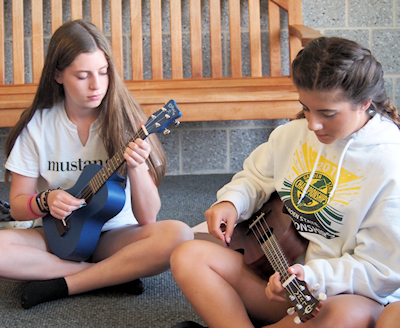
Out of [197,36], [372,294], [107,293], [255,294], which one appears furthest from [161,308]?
[197,36]

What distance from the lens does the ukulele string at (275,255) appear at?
2.31 feet

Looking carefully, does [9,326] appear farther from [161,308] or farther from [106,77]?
[106,77]

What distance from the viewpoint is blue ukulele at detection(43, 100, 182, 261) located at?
1039 millimetres

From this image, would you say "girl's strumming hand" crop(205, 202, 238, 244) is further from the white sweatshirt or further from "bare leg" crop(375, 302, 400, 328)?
"bare leg" crop(375, 302, 400, 328)

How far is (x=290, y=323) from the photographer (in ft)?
2.51

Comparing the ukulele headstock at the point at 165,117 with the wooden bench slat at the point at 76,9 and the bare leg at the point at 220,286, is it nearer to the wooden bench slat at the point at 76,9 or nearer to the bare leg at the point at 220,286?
the bare leg at the point at 220,286

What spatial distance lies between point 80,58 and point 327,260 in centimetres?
77

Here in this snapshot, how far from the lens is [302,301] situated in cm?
69

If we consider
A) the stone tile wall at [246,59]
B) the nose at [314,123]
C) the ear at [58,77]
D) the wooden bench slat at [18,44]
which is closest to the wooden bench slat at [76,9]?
the stone tile wall at [246,59]

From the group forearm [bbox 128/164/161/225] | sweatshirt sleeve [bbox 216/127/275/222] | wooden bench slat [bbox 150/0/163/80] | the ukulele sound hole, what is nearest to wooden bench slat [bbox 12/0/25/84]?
wooden bench slat [bbox 150/0/163/80]

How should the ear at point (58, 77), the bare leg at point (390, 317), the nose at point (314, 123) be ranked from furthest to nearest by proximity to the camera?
the ear at point (58, 77), the nose at point (314, 123), the bare leg at point (390, 317)

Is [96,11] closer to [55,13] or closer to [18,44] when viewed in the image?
[55,13]

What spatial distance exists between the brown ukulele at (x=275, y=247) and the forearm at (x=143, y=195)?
0.84 feet

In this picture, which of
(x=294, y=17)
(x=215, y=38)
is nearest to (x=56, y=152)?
(x=215, y=38)
